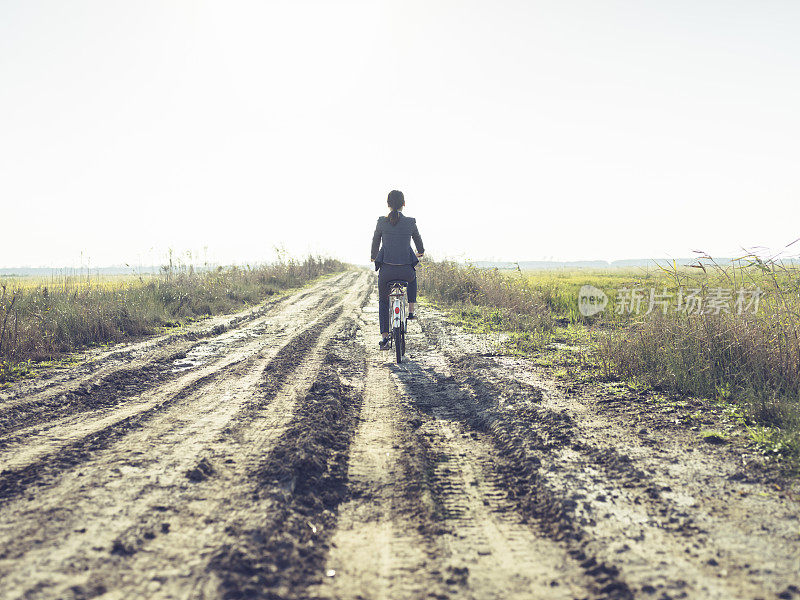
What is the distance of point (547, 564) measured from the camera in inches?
99.1

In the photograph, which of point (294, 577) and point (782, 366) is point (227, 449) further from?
point (782, 366)

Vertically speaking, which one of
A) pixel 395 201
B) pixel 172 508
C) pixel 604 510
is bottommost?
pixel 604 510

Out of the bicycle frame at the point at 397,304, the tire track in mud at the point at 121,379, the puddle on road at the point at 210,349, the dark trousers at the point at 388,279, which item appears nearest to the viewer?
the tire track in mud at the point at 121,379

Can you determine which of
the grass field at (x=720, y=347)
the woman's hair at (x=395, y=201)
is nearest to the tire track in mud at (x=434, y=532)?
the grass field at (x=720, y=347)

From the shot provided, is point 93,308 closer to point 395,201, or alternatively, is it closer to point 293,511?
point 395,201

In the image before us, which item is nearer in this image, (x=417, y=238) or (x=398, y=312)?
(x=398, y=312)

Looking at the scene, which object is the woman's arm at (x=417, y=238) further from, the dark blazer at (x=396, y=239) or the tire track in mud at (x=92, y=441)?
the tire track in mud at (x=92, y=441)

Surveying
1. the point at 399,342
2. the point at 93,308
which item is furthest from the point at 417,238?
the point at 93,308

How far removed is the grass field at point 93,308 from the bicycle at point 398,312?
523cm

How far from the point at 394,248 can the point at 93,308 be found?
22.0ft

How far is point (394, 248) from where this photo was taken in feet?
26.2

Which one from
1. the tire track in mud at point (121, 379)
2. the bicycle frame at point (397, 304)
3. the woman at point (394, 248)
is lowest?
the tire track in mud at point (121, 379)

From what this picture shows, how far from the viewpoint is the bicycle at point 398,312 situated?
786 cm

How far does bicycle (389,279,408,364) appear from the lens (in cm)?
786
